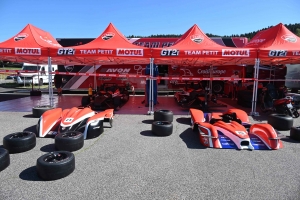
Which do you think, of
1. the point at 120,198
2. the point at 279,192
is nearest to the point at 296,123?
the point at 279,192

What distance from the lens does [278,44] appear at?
25.5 ft

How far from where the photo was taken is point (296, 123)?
649cm

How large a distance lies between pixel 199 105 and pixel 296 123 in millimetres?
3466

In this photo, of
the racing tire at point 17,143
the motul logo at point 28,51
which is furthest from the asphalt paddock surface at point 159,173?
the motul logo at point 28,51

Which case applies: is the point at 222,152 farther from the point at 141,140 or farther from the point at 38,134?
the point at 38,134

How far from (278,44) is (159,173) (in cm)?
730

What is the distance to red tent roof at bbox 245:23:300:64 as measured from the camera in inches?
279

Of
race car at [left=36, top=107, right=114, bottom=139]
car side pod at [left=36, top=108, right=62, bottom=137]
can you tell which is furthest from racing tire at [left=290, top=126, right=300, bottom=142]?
car side pod at [left=36, top=108, right=62, bottom=137]

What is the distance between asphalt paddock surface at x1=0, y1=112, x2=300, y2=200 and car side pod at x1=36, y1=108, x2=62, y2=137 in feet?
0.64

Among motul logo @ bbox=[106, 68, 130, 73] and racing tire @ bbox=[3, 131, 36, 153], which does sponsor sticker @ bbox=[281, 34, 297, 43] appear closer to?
racing tire @ bbox=[3, 131, 36, 153]

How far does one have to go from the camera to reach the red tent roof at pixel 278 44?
7.09m

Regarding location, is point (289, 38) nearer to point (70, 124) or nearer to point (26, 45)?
point (70, 124)

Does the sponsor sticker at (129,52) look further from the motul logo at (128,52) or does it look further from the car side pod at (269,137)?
the car side pod at (269,137)

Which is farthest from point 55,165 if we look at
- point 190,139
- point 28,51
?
point 28,51
